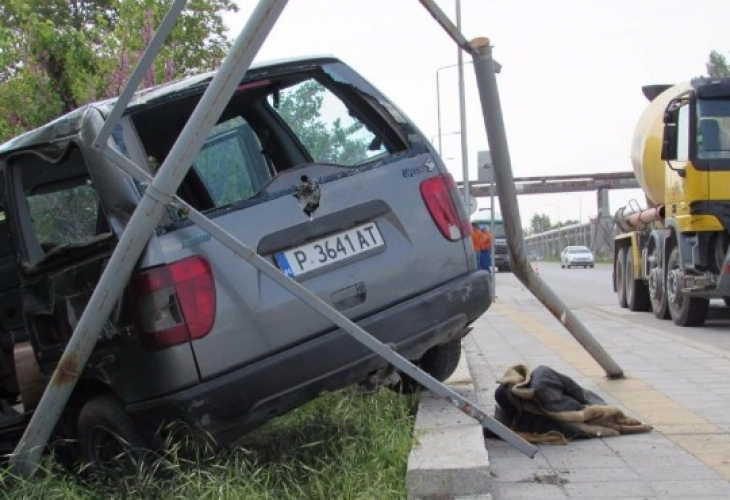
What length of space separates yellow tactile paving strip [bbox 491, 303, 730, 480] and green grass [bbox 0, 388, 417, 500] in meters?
1.52

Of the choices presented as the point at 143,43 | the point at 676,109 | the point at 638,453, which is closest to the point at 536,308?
the point at 676,109

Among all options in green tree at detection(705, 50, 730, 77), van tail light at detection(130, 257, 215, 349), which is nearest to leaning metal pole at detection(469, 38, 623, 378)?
van tail light at detection(130, 257, 215, 349)

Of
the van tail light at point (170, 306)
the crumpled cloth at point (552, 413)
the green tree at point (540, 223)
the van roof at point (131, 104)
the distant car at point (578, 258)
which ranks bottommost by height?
the green tree at point (540, 223)

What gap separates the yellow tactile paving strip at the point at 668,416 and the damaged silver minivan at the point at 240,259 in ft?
4.50

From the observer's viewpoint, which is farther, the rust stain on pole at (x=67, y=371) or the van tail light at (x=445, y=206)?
the van tail light at (x=445, y=206)

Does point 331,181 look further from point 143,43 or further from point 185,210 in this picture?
point 143,43

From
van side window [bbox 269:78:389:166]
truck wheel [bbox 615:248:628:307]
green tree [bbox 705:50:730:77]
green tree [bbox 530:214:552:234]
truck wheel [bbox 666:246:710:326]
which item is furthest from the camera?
green tree [bbox 530:214:552:234]

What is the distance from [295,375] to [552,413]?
1695 millimetres

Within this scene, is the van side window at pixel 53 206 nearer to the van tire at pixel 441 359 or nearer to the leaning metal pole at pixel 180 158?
the leaning metal pole at pixel 180 158

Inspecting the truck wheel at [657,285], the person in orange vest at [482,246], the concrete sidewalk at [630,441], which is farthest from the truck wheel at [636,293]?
the concrete sidewalk at [630,441]

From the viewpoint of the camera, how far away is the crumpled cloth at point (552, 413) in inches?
194

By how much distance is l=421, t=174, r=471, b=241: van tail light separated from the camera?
176 inches

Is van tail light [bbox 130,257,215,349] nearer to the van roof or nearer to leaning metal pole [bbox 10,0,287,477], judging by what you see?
leaning metal pole [bbox 10,0,287,477]

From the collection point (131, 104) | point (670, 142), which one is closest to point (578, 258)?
point (670, 142)
